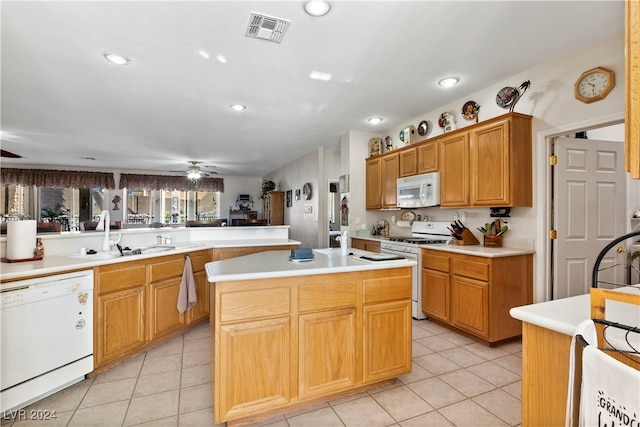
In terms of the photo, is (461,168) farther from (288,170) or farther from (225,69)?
(288,170)

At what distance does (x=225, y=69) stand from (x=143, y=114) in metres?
1.86

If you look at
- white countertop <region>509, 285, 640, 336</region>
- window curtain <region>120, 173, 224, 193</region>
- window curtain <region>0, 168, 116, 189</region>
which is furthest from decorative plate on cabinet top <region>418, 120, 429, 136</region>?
window curtain <region>0, 168, 116, 189</region>

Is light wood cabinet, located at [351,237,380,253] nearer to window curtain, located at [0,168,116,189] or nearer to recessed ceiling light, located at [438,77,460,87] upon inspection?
recessed ceiling light, located at [438,77,460,87]

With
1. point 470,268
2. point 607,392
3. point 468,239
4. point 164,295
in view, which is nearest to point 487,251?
point 470,268

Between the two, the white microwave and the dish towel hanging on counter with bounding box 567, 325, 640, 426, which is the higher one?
the white microwave

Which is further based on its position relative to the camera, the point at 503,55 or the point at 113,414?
the point at 503,55

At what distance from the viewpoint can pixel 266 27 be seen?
2131 mm

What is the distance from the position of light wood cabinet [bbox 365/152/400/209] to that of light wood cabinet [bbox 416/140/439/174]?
0.39 meters

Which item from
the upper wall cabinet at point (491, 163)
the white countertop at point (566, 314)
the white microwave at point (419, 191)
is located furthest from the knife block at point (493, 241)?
the white countertop at point (566, 314)

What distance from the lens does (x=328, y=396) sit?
2020mm

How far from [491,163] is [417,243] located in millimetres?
1175

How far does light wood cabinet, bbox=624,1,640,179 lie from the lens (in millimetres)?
719

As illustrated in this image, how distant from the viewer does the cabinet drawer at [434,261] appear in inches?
128

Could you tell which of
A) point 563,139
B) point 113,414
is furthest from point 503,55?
point 113,414
